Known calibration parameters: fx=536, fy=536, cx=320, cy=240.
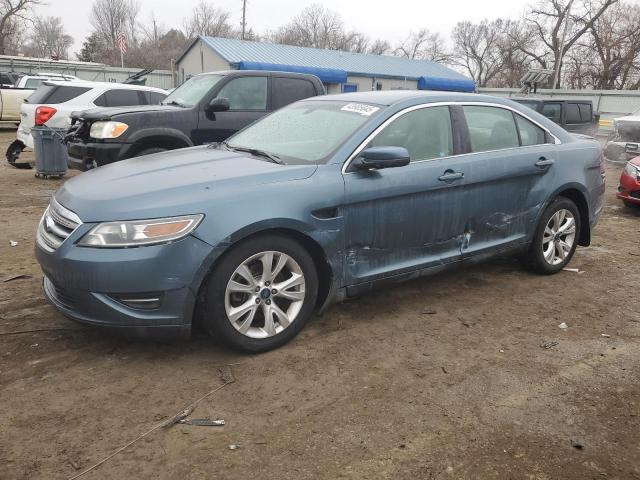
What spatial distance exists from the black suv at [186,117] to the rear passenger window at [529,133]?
3691 millimetres

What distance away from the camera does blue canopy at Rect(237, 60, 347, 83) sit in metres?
25.4

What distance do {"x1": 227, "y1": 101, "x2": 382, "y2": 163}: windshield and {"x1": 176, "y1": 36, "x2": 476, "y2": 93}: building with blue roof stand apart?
22.4 meters

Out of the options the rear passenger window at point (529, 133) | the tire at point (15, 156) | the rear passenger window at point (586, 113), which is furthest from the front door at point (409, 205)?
the rear passenger window at point (586, 113)

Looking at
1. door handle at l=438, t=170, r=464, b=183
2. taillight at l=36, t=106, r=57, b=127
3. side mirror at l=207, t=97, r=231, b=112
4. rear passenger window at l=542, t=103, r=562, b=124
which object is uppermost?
rear passenger window at l=542, t=103, r=562, b=124

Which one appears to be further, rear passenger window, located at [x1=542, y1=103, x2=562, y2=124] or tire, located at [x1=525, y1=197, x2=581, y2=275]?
rear passenger window, located at [x1=542, y1=103, x2=562, y2=124]

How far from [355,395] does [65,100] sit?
30.0ft

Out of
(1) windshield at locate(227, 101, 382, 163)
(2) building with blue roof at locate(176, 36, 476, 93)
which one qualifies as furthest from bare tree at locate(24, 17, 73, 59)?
(1) windshield at locate(227, 101, 382, 163)

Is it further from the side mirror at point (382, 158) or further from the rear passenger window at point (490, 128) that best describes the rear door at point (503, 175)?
the side mirror at point (382, 158)

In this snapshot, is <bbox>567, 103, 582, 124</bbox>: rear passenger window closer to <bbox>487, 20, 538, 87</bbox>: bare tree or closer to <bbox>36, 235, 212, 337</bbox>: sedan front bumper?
<bbox>36, 235, 212, 337</bbox>: sedan front bumper

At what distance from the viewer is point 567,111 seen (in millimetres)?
13680

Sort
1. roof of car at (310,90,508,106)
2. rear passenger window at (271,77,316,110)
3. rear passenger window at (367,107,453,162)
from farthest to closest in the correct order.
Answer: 1. rear passenger window at (271,77,316,110)
2. roof of car at (310,90,508,106)
3. rear passenger window at (367,107,453,162)

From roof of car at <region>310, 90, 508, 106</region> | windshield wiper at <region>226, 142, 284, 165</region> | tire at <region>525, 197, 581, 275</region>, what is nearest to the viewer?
windshield wiper at <region>226, 142, 284, 165</region>

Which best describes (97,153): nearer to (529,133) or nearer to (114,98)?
(114,98)

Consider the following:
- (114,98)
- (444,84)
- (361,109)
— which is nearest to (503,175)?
(361,109)
